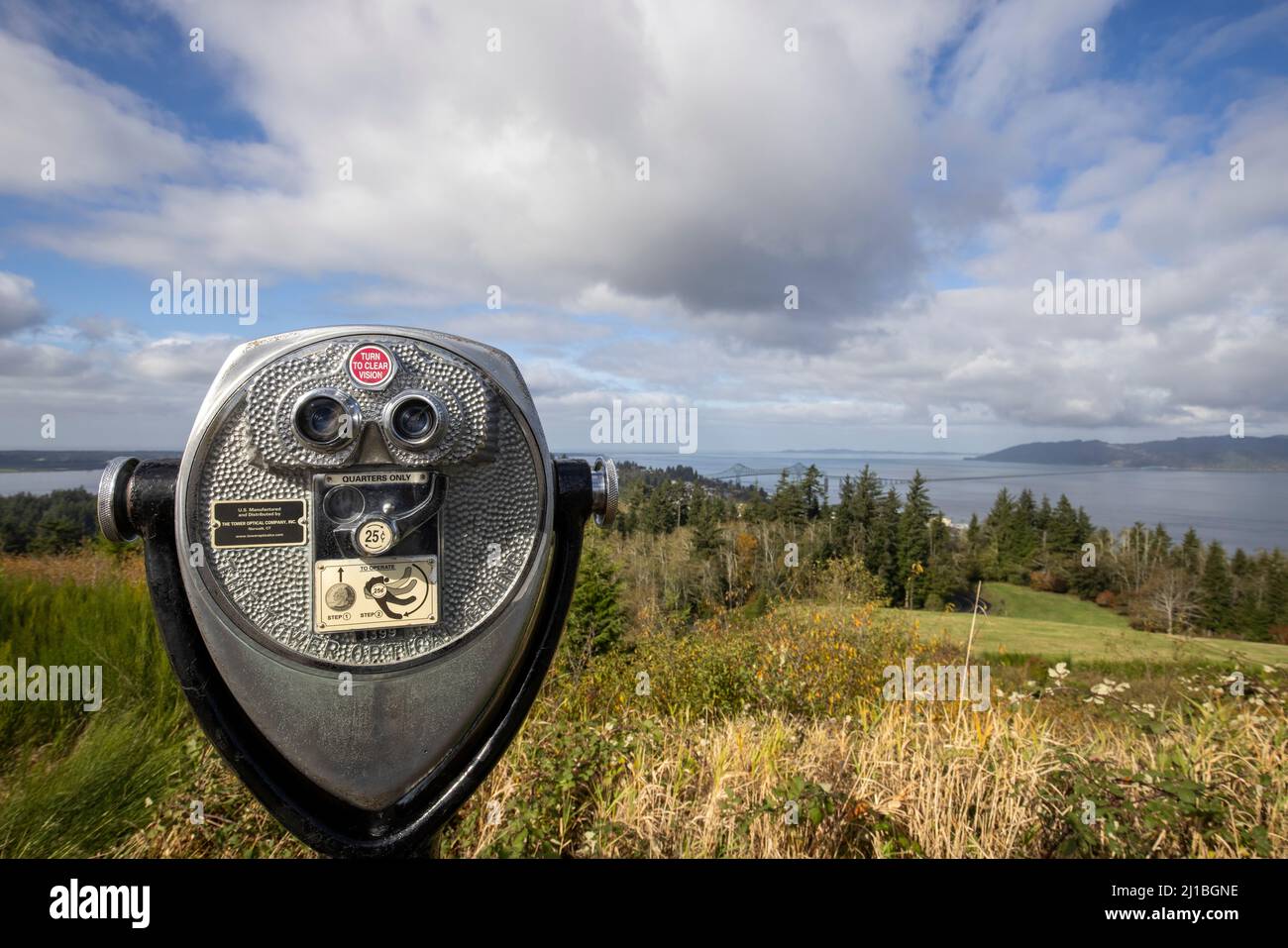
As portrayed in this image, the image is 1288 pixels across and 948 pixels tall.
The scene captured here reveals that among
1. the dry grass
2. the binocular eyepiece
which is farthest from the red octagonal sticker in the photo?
the dry grass

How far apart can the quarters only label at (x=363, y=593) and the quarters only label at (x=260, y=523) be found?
3.7 inches

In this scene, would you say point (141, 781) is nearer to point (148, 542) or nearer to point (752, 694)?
point (148, 542)

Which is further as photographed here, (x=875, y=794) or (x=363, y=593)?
(x=875, y=794)

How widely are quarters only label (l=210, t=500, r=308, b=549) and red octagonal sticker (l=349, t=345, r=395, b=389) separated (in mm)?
307

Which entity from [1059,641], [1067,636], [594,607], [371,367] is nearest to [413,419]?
[371,367]

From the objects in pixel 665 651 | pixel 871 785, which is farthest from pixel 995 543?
pixel 871 785

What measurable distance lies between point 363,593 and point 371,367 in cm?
51

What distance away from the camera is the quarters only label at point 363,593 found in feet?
4.94

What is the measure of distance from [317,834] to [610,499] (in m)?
1.08

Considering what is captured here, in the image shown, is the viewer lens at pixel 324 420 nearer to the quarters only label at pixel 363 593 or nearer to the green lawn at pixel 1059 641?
the quarters only label at pixel 363 593

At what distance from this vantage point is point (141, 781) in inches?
113

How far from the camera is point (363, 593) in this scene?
151 cm

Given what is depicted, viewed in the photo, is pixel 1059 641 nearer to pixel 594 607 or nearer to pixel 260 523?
pixel 594 607

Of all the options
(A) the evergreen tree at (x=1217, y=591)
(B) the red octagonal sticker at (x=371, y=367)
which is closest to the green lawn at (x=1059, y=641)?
(A) the evergreen tree at (x=1217, y=591)
